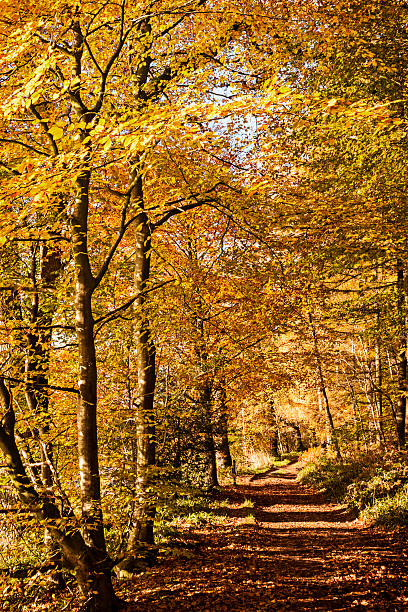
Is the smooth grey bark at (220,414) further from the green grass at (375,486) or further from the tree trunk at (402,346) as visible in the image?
the tree trunk at (402,346)

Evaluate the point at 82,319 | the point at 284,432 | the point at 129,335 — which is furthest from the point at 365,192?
the point at 284,432

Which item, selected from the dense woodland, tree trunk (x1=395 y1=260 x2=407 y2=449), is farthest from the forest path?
tree trunk (x1=395 y1=260 x2=407 y2=449)

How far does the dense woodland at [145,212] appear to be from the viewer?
4211mm

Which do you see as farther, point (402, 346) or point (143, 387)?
point (402, 346)

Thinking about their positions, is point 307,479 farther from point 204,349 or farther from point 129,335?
point 129,335

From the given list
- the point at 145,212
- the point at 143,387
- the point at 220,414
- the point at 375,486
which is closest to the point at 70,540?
the point at 143,387

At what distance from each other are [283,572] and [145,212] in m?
5.95

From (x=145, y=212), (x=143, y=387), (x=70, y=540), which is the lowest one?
(x=70, y=540)

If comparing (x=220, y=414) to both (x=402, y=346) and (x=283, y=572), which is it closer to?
(x=402, y=346)

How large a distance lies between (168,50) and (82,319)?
6130mm

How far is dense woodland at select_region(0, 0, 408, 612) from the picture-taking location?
4.21 m

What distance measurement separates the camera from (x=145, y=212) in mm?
6305

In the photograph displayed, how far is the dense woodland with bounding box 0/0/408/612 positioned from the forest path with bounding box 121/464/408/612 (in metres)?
0.74

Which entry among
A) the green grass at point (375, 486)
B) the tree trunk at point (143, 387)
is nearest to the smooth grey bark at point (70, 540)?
the tree trunk at point (143, 387)
